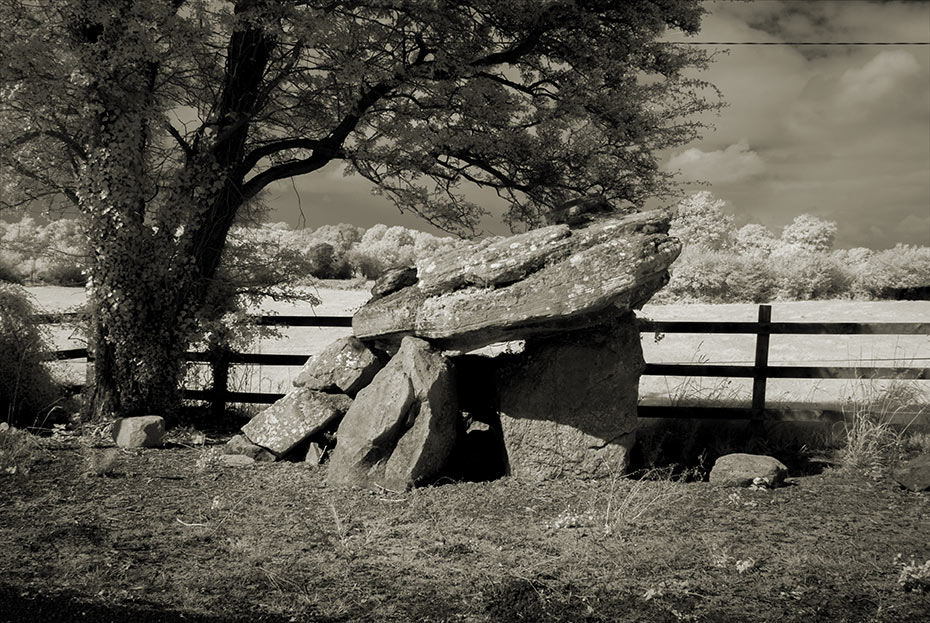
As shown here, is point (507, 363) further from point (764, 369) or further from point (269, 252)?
point (269, 252)

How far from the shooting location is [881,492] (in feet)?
23.5

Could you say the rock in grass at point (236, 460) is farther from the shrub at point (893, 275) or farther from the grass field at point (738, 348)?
the shrub at point (893, 275)

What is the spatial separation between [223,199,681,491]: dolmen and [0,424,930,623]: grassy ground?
373 mm

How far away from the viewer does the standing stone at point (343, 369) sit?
26.9 ft

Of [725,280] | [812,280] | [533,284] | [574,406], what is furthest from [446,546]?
[812,280]

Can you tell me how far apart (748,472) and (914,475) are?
156cm

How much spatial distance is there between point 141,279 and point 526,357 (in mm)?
4977

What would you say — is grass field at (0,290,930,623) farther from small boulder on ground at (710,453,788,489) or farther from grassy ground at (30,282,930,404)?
grassy ground at (30,282,930,404)

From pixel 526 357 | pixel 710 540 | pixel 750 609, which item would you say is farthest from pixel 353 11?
pixel 750 609

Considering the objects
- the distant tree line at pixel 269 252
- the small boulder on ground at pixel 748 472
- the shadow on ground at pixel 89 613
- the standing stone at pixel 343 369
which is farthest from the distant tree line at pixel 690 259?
the shadow on ground at pixel 89 613

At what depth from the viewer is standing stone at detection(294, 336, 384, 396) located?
8.21 metres

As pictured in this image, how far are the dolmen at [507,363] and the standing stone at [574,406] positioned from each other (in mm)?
10

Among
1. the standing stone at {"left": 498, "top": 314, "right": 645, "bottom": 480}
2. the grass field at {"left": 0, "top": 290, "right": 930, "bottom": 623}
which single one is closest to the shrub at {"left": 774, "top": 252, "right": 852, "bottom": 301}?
the grass field at {"left": 0, "top": 290, "right": 930, "bottom": 623}

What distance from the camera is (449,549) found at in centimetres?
549
